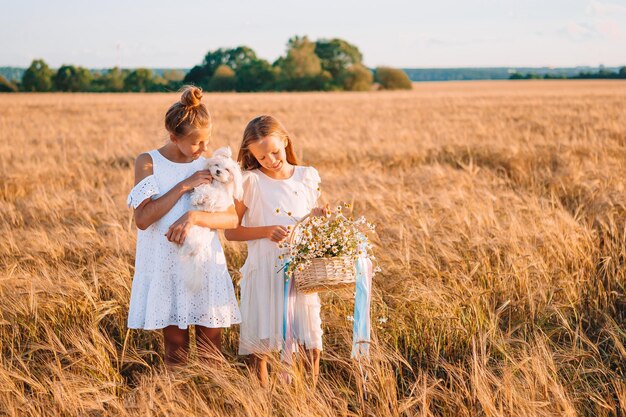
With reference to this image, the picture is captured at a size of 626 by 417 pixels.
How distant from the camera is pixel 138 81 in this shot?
74625 millimetres

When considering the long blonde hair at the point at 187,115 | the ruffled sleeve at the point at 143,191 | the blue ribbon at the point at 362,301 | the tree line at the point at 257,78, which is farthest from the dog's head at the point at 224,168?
the tree line at the point at 257,78

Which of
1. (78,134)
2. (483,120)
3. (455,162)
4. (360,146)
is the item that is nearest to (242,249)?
(455,162)

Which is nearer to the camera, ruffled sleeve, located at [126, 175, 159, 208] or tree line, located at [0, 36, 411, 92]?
ruffled sleeve, located at [126, 175, 159, 208]

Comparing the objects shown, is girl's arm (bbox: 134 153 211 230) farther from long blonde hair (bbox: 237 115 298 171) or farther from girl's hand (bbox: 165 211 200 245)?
long blonde hair (bbox: 237 115 298 171)

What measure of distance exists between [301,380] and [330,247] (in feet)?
1.76

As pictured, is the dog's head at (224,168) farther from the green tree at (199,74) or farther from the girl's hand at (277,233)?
the green tree at (199,74)

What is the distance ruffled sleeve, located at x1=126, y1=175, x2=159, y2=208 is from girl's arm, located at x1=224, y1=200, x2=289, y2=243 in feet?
1.33

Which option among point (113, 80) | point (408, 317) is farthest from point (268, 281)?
point (113, 80)

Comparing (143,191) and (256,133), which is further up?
(256,133)

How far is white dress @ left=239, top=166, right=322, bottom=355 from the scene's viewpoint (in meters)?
3.12

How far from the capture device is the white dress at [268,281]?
312 cm

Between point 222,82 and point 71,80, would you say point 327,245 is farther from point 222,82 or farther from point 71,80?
point 71,80

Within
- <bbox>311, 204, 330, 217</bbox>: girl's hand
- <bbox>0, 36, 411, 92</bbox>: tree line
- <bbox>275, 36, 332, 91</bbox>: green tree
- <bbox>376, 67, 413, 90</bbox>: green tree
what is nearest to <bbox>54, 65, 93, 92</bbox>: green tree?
<bbox>0, 36, 411, 92</bbox>: tree line

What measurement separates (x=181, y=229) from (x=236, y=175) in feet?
1.07
